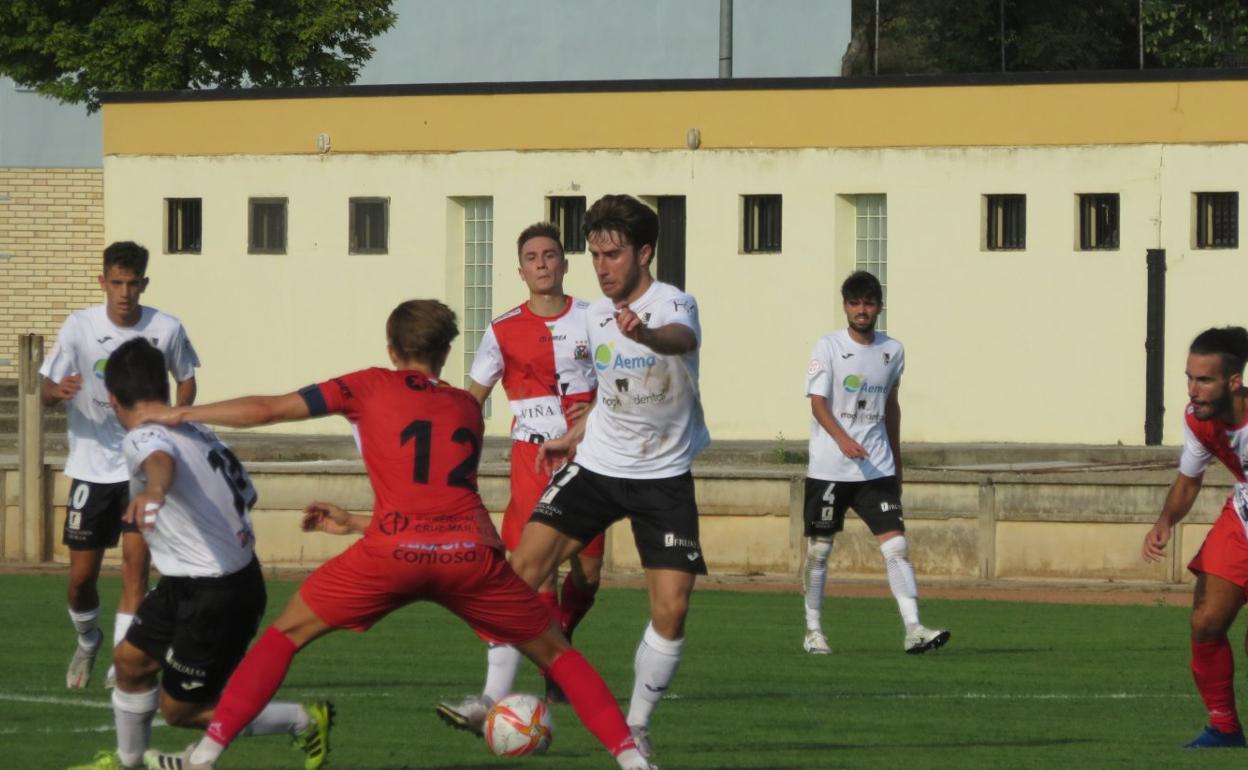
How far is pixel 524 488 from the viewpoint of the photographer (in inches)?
468

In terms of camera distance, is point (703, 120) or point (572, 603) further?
point (703, 120)

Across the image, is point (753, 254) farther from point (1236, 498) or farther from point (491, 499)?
point (1236, 498)

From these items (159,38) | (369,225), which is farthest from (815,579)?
(159,38)

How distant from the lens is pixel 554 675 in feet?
28.3

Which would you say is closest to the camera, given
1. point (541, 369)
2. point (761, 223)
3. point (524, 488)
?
point (524, 488)

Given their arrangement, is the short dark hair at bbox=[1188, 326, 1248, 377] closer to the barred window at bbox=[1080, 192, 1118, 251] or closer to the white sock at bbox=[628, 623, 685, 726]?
the white sock at bbox=[628, 623, 685, 726]

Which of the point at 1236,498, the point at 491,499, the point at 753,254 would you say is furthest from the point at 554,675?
the point at 753,254

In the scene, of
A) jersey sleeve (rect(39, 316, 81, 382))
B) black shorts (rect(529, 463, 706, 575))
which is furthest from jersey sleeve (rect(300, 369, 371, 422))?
jersey sleeve (rect(39, 316, 81, 382))

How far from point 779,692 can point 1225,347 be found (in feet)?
11.9

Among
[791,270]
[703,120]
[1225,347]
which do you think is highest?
[703,120]

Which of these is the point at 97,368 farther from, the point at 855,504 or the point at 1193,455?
the point at 1193,455

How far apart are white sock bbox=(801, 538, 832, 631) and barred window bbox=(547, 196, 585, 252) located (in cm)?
2403

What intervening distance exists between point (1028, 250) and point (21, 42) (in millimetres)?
20695

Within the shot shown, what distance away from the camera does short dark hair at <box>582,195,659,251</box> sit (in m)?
9.94
